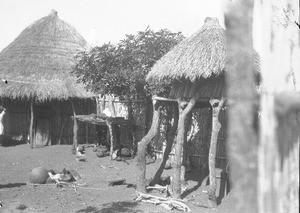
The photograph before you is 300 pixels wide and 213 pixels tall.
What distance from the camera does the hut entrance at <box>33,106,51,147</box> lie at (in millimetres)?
16016

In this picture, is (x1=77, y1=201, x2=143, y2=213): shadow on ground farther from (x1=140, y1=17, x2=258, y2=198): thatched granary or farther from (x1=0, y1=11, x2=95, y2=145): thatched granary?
(x1=0, y1=11, x2=95, y2=145): thatched granary

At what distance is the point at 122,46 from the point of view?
42.0 feet

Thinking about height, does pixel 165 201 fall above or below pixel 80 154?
below

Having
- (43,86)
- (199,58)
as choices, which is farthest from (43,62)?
(199,58)

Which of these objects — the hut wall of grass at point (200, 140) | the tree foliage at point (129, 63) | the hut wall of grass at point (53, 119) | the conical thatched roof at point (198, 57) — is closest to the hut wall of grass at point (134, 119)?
the tree foliage at point (129, 63)

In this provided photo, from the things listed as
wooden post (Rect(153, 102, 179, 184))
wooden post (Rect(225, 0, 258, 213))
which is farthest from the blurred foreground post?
wooden post (Rect(153, 102, 179, 184))

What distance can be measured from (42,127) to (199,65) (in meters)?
10.2

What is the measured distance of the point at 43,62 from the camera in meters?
17.4

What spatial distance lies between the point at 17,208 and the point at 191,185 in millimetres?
4578

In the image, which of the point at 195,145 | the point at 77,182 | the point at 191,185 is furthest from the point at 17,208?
the point at 195,145

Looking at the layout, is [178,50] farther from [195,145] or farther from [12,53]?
[12,53]

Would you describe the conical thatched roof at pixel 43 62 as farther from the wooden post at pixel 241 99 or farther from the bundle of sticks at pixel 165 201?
the wooden post at pixel 241 99

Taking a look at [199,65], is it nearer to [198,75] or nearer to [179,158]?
[198,75]

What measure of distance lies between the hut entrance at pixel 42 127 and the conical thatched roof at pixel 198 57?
8.65 meters
